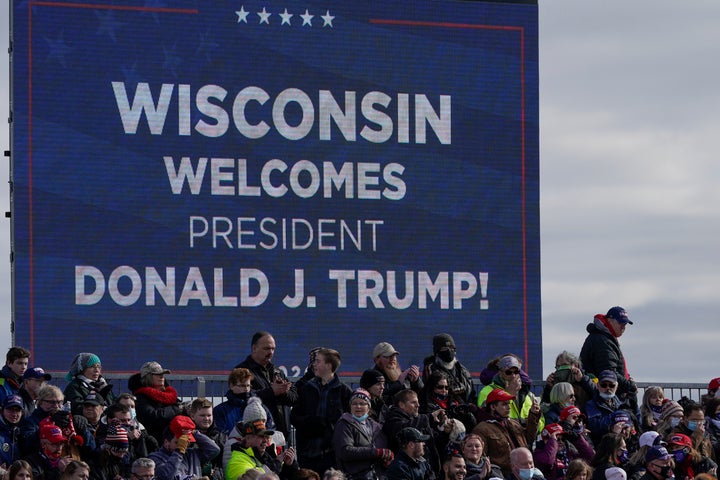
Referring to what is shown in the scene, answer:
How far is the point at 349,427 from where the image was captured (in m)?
16.0

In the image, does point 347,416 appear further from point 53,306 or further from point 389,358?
point 53,306

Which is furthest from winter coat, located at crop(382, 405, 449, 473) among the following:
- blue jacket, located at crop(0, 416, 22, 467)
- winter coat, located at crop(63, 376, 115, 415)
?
blue jacket, located at crop(0, 416, 22, 467)

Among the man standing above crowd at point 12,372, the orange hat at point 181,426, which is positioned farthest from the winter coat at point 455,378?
the man standing above crowd at point 12,372

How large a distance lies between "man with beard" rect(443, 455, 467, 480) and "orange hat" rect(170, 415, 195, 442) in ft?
6.63

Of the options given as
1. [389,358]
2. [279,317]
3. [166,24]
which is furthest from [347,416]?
[166,24]

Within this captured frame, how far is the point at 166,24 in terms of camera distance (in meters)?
22.4

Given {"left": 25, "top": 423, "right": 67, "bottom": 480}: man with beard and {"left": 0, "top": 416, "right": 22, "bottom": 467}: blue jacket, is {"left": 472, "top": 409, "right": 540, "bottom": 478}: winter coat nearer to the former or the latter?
{"left": 25, "top": 423, "right": 67, "bottom": 480}: man with beard

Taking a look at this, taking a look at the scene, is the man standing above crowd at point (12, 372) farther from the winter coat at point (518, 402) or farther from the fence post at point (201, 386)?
the fence post at point (201, 386)

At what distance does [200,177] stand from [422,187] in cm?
264

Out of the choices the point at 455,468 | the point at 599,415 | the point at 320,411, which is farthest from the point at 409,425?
the point at 599,415

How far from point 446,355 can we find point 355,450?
1768 millimetres

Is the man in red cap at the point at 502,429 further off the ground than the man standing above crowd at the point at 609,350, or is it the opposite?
the man standing above crowd at the point at 609,350

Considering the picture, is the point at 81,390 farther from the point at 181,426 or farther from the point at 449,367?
the point at 449,367

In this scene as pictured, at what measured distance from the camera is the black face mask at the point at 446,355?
1722 cm
